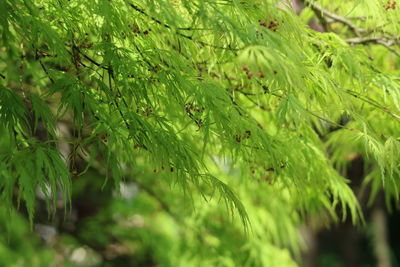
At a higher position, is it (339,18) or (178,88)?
(339,18)

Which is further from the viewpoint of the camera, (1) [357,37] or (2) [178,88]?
(1) [357,37]

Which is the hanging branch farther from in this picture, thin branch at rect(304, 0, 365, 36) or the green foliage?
the green foliage

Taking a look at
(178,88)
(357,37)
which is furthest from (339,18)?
(178,88)

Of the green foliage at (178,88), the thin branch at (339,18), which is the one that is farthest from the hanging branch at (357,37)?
the green foliage at (178,88)

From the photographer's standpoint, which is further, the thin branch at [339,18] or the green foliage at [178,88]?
the thin branch at [339,18]

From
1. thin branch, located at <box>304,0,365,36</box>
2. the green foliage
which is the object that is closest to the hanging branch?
thin branch, located at <box>304,0,365,36</box>

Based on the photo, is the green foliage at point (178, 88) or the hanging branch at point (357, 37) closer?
the green foliage at point (178, 88)

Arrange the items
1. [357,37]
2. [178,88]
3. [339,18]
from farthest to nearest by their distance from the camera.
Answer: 1. [357,37]
2. [339,18]
3. [178,88]

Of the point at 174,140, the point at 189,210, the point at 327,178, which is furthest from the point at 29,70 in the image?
the point at 189,210


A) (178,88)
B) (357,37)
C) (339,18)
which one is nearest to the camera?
(178,88)

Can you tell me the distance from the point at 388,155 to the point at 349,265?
8.72 metres

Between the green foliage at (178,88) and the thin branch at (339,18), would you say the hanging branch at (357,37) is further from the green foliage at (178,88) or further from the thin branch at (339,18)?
the green foliage at (178,88)

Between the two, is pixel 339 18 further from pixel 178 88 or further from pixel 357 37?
pixel 178 88

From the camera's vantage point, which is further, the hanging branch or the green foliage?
the hanging branch
